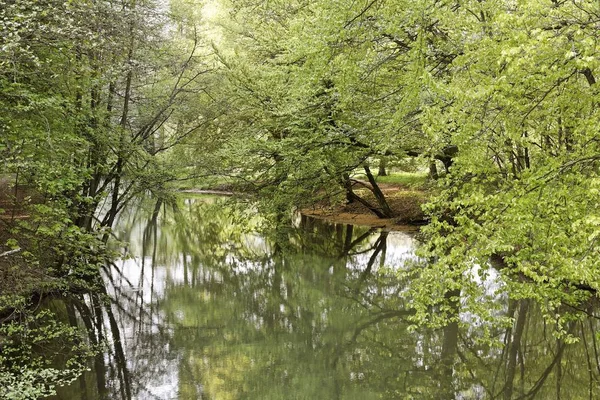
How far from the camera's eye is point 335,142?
14.3m

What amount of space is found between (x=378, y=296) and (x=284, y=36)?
999 cm

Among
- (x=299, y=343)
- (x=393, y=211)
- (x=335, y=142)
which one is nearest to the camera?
(x=299, y=343)

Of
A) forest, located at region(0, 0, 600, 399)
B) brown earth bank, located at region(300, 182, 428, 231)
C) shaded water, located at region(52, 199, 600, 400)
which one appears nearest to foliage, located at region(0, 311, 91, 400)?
forest, located at region(0, 0, 600, 399)

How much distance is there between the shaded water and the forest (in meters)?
0.17

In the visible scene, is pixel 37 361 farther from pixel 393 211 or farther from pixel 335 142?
pixel 393 211

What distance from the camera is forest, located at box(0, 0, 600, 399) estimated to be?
20.5ft

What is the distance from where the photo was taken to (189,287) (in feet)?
45.5

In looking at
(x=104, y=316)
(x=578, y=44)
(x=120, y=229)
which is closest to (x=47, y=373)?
(x=104, y=316)

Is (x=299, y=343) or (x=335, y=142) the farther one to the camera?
(x=335, y=142)

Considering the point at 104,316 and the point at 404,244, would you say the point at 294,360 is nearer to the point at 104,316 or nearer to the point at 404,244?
the point at 104,316

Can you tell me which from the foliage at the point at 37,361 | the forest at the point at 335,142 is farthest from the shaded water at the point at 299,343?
the foliage at the point at 37,361

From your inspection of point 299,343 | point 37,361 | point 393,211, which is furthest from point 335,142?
point 393,211

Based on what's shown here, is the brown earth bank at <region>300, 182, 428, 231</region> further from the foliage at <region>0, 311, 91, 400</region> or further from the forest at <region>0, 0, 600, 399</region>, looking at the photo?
the foliage at <region>0, 311, 91, 400</region>

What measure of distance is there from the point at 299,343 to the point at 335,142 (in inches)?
231
